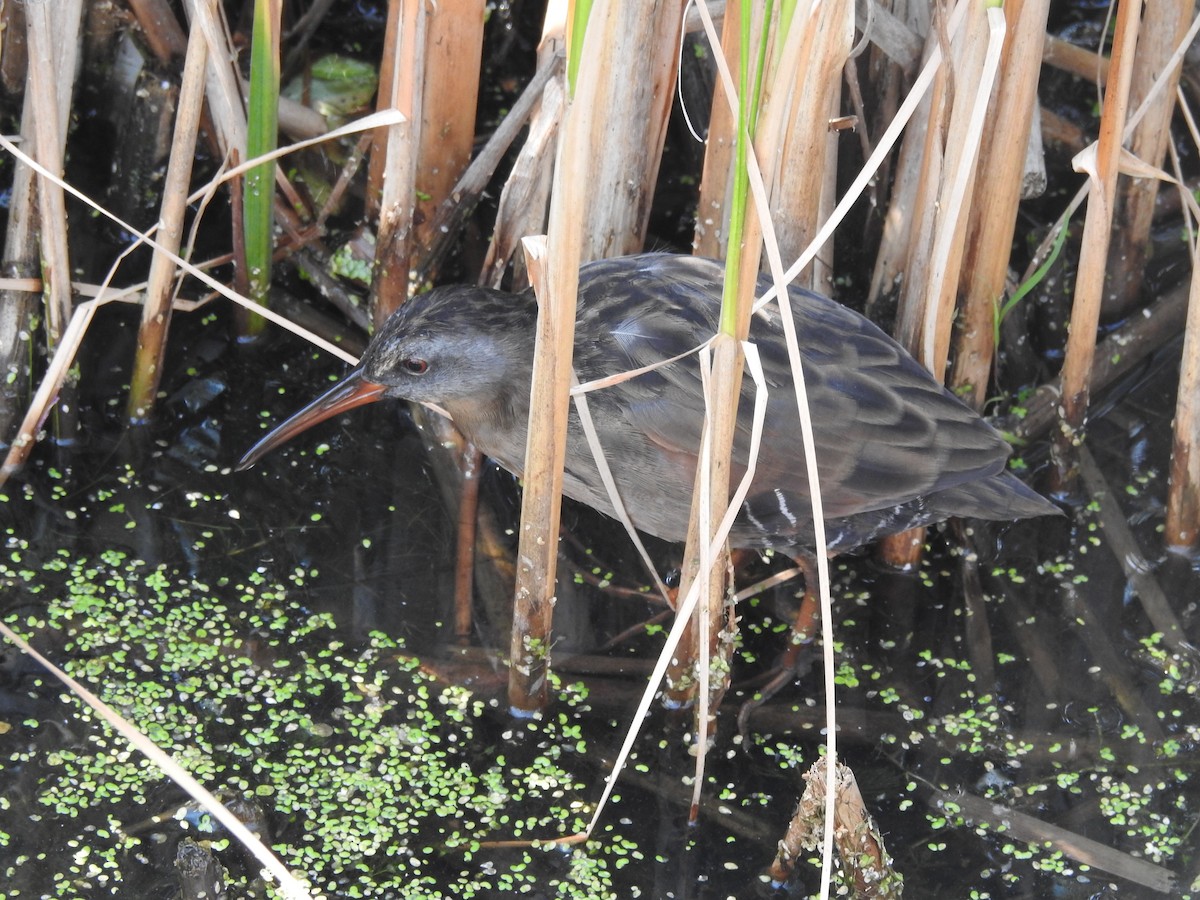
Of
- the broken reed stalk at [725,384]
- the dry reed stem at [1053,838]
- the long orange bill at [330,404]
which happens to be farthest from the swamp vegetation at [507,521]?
the broken reed stalk at [725,384]

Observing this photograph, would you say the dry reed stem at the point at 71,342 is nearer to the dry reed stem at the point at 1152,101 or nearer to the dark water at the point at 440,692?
the dark water at the point at 440,692

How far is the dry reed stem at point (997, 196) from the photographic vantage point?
2.59 metres

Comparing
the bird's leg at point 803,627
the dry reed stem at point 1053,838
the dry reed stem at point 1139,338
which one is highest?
the dry reed stem at point 1139,338

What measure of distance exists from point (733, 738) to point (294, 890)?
1.29m

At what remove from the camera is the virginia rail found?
8.71 ft

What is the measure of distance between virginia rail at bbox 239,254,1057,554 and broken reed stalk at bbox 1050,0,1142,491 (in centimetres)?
40

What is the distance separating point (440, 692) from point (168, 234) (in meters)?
1.12

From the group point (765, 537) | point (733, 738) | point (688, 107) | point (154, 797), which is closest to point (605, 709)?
Answer: point (733, 738)

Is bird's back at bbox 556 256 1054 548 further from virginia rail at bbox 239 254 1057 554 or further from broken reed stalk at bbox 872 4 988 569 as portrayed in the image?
broken reed stalk at bbox 872 4 988 569

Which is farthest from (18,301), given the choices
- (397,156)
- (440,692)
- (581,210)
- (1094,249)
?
(1094,249)

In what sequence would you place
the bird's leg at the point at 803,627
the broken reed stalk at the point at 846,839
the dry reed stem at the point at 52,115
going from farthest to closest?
the bird's leg at the point at 803,627
the dry reed stem at the point at 52,115
the broken reed stalk at the point at 846,839

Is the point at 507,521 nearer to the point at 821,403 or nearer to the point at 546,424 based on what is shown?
the point at 821,403

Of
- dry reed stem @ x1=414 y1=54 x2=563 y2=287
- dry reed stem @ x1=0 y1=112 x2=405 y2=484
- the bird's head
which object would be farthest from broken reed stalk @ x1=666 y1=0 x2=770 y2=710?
dry reed stem @ x1=0 y1=112 x2=405 y2=484

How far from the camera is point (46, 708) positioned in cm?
262
